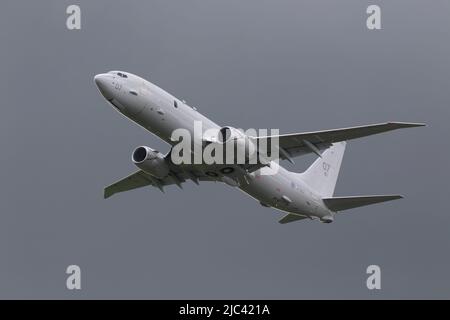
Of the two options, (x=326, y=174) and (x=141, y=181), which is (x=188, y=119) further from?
(x=326, y=174)

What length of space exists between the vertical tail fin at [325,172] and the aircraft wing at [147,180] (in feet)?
28.7

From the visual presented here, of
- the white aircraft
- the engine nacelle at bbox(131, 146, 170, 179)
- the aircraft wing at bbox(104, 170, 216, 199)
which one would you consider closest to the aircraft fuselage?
the white aircraft

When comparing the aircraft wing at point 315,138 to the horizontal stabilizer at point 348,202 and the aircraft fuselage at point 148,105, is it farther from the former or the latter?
the horizontal stabilizer at point 348,202

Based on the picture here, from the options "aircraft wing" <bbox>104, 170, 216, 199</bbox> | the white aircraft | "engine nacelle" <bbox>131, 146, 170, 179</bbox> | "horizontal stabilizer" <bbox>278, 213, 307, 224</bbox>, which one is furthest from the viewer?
"horizontal stabilizer" <bbox>278, 213, 307, 224</bbox>

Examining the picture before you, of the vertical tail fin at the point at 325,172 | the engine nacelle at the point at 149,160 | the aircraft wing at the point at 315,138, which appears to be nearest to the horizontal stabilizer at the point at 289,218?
the vertical tail fin at the point at 325,172

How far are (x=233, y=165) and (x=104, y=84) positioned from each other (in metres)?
9.18

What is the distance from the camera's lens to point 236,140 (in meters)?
45.2

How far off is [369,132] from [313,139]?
3901mm

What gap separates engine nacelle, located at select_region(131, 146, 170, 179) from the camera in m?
48.1

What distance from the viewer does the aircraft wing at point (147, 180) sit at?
5125cm

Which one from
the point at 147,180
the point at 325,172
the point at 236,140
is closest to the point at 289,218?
the point at 325,172

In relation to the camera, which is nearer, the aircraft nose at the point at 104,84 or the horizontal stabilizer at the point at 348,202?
the aircraft nose at the point at 104,84

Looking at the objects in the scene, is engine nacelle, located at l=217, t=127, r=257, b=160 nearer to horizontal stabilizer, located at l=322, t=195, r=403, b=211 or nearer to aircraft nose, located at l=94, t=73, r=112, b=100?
aircraft nose, located at l=94, t=73, r=112, b=100

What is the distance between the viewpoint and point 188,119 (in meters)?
45.2
